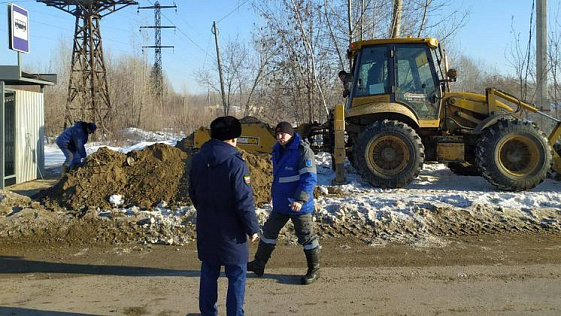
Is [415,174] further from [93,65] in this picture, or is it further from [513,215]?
[93,65]

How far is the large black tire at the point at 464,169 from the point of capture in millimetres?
10443

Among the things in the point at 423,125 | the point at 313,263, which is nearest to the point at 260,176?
the point at 423,125

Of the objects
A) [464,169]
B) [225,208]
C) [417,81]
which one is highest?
[417,81]

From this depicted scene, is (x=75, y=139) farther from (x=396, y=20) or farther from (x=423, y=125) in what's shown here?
(x=396, y=20)

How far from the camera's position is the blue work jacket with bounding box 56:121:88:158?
35.0ft

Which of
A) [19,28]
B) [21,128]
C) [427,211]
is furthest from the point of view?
[21,128]

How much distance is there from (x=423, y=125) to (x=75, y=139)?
24.8 feet

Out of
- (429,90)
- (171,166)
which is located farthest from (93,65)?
(429,90)

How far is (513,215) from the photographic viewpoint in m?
7.14

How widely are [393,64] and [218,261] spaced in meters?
6.62

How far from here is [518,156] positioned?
28.8 feet

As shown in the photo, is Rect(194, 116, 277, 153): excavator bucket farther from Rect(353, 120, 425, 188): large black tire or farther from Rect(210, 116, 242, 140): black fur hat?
Rect(210, 116, 242, 140): black fur hat

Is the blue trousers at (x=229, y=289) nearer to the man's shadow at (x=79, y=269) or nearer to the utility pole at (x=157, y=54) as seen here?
the man's shadow at (x=79, y=269)

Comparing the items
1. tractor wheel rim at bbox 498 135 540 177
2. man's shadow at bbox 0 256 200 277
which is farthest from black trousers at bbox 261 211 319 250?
tractor wheel rim at bbox 498 135 540 177
